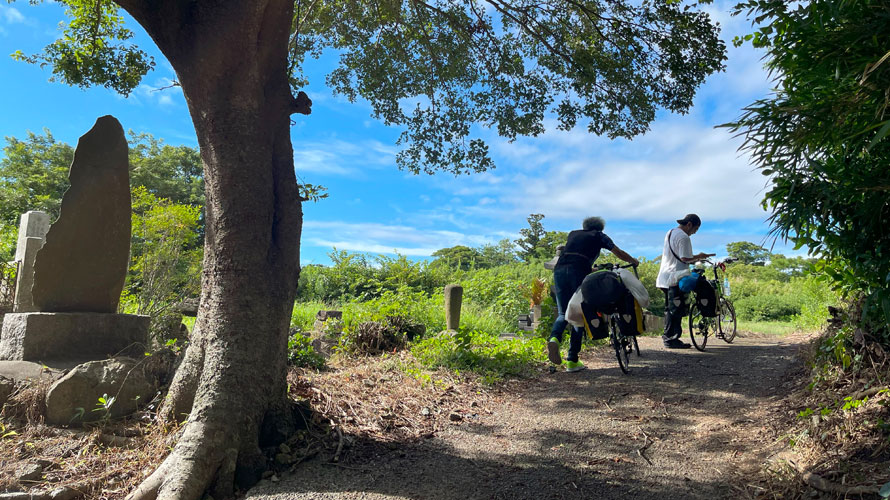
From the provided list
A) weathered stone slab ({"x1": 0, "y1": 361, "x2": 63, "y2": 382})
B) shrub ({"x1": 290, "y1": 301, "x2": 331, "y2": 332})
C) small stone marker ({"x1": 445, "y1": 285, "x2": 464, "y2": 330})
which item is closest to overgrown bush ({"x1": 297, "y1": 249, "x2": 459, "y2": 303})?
shrub ({"x1": 290, "y1": 301, "x2": 331, "y2": 332})

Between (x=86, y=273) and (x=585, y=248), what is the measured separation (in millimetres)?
6022

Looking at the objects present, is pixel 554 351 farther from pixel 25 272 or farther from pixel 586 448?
pixel 25 272

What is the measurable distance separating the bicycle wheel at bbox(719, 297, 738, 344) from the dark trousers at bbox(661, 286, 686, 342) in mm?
1099

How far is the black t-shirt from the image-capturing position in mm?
6922

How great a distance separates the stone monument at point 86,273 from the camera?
562 centimetres

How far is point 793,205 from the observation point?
134 inches

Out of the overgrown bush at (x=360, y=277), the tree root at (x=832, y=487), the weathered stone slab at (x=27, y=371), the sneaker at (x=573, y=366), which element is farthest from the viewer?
the overgrown bush at (x=360, y=277)

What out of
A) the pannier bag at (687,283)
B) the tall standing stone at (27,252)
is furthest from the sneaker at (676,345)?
the tall standing stone at (27,252)

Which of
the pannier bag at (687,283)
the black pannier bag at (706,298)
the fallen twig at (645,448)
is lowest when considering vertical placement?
the fallen twig at (645,448)

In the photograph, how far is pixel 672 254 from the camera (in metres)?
8.04

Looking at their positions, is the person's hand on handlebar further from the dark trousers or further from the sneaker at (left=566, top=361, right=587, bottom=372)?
the sneaker at (left=566, top=361, right=587, bottom=372)

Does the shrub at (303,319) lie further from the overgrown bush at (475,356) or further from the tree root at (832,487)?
the tree root at (832,487)

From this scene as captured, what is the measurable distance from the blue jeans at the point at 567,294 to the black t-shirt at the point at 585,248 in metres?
0.10

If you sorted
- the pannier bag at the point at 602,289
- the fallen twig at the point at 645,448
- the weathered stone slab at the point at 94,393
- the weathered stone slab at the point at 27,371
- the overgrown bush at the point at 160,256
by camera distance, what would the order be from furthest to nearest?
the overgrown bush at the point at 160,256
the pannier bag at the point at 602,289
the weathered stone slab at the point at 27,371
the weathered stone slab at the point at 94,393
the fallen twig at the point at 645,448
